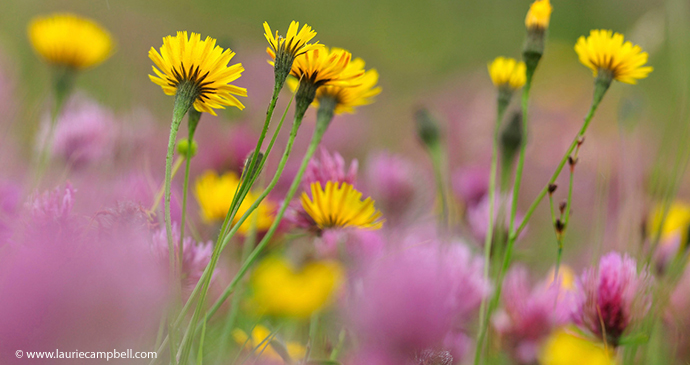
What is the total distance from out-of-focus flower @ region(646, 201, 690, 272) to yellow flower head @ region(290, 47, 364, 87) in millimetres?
234

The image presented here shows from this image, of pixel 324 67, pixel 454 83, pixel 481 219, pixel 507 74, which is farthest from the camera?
pixel 454 83

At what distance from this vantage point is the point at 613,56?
25 cm

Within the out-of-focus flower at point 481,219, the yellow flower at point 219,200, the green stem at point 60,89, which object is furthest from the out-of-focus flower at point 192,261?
the out-of-focus flower at point 481,219

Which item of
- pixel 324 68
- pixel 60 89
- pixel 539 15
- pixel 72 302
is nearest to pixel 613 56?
pixel 539 15

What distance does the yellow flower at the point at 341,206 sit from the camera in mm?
224

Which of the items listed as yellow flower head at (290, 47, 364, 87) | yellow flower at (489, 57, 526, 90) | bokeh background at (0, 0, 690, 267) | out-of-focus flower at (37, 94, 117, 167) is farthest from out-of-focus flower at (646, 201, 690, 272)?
out-of-focus flower at (37, 94, 117, 167)

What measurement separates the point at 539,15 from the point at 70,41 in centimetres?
35

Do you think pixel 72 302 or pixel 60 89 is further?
pixel 60 89

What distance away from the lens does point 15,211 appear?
257mm

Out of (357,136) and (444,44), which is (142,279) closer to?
(357,136)

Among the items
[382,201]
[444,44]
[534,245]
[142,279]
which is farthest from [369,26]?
[142,279]

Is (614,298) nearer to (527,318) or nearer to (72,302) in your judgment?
(527,318)

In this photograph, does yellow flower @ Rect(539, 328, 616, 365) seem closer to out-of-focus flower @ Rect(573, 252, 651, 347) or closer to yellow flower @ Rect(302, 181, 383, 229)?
out-of-focus flower @ Rect(573, 252, 651, 347)

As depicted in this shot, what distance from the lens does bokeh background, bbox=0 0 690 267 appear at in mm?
374
